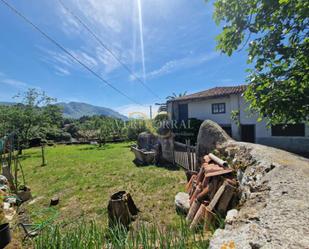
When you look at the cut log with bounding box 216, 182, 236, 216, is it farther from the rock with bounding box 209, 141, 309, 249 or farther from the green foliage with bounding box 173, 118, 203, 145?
the green foliage with bounding box 173, 118, 203, 145

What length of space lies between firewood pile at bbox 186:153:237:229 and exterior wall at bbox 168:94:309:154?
6.20m

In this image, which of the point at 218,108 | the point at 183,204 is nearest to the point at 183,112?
the point at 218,108

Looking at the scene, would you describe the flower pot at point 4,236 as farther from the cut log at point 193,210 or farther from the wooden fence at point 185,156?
the wooden fence at point 185,156

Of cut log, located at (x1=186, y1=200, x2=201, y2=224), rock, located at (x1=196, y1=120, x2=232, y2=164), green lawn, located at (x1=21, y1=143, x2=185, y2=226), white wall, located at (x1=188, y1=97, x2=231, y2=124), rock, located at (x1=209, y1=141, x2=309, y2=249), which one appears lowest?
green lawn, located at (x1=21, y1=143, x2=185, y2=226)

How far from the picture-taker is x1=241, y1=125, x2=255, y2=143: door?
14141 mm

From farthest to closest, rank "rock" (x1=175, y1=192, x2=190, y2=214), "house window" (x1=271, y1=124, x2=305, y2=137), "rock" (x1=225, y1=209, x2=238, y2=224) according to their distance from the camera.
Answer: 1. "house window" (x1=271, y1=124, x2=305, y2=137)
2. "rock" (x1=175, y1=192, x2=190, y2=214)
3. "rock" (x1=225, y1=209, x2=238, y2=224)

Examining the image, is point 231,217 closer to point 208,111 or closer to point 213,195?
point 213,195

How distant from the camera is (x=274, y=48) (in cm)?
338

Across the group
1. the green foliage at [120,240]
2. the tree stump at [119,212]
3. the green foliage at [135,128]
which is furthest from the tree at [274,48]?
the green foliage at [135,128]

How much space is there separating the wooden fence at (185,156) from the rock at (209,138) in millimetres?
982

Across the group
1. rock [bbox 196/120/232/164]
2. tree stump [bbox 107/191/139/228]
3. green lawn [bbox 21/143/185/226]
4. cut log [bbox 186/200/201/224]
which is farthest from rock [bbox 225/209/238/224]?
rock [bbox 196/120/232/164]

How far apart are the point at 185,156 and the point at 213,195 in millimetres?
4395

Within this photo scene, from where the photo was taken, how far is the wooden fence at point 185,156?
23.4 ft

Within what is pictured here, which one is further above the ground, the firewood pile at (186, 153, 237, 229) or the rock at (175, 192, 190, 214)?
the firewood pile at (186, 153, 237, 229)
